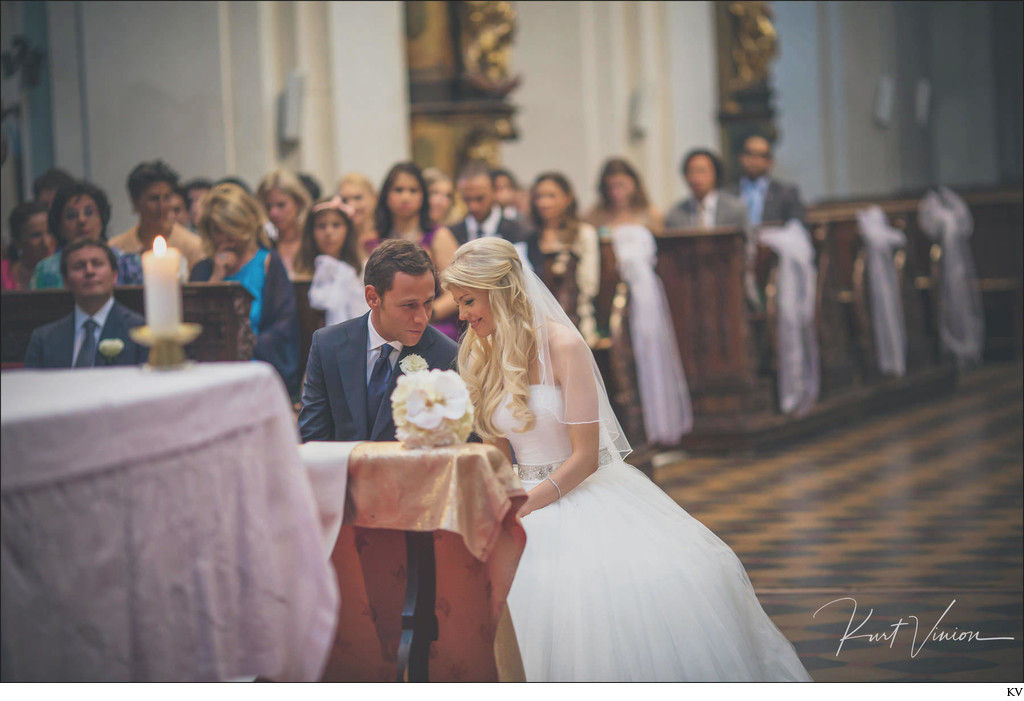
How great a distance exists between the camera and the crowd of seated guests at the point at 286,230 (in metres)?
3.98

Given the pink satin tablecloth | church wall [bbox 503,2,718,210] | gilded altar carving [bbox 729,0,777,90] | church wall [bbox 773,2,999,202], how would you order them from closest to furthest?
the pink satin tablecloth → church wall [bbox 503,2,718,210] → church wall [bbox 773,2,999,202] → gilded altar carving [bbox 729,0,777,90]

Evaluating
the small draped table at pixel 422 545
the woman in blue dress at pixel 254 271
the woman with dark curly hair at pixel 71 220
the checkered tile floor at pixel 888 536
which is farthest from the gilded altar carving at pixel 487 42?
the small draped table at pixel 422 545

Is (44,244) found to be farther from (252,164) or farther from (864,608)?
(864,608)

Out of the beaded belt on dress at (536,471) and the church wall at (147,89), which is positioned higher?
the church wall at (147,89)

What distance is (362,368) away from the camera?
3.15m

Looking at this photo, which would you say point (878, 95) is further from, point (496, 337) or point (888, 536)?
point (496, 337)

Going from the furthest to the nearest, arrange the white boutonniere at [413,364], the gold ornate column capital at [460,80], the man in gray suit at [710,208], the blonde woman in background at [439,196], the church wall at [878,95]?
the man in gray suit at [710,208]
the blonde woman in background at [439,196]
the church wall at [878,95]
the gold ornate column capital at [460,80]
the white boutonniere at [413,364]

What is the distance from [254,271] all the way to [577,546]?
1426mm

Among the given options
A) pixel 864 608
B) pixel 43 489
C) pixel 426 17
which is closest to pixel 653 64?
pixel 426 17

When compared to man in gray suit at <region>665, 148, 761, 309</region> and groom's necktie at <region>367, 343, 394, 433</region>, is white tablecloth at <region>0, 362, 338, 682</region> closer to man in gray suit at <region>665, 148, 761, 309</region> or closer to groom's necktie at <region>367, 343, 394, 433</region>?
groom's necktie at <region>367, 343, 394, 433</region>

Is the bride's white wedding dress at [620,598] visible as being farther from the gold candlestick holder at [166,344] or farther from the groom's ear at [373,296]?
Answer: the gold candlestick holder at [166,344]

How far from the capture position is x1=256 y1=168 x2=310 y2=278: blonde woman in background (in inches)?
179

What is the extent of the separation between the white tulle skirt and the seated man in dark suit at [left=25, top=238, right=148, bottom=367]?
3.84 feet

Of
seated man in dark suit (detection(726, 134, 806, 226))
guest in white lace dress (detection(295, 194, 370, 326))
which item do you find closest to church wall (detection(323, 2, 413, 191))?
Answer: guest in white lace dress (detection(295, 194, 370, 326))
